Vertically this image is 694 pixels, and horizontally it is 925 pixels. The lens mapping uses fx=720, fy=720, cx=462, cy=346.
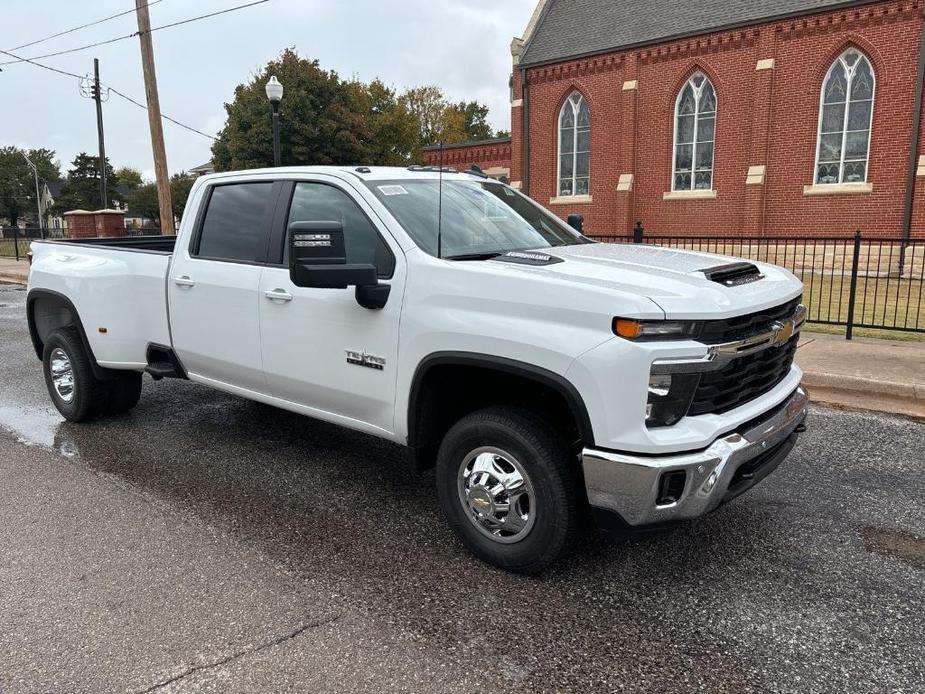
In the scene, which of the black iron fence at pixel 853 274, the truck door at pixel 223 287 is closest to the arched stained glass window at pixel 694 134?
the black iron fence at pixel 853 274

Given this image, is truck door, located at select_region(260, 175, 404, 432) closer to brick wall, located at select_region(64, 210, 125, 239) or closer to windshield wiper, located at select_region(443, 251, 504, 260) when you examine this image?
windshield wiper, located at select_region(443, 251, 504, 260)

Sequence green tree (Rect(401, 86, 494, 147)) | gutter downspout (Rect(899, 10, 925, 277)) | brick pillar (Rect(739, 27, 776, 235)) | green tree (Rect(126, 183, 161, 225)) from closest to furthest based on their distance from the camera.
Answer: gutter downspout (Rect(899, 10, 925, 277)) < brick pillar (Rect(739, 27, 776, 235)) < green tree (Rect(401, 86, 494, 147)) < green tree (Rect(126, 183, 161, 225))

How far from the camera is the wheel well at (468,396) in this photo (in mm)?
3319

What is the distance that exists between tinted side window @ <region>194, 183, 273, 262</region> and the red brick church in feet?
63.3

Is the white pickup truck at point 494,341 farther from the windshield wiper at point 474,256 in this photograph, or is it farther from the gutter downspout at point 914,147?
the gutter downspout at point 914,147

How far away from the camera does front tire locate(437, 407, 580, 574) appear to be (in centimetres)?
320

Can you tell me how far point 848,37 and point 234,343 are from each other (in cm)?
2047

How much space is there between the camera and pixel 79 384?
5762mm

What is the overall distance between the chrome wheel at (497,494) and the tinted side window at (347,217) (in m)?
1.09

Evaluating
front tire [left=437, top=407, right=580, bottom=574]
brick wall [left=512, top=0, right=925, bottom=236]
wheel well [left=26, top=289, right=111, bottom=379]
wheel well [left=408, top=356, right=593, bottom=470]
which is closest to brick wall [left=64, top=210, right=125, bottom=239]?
brick wall [left=512, top=0, right=925, bottom=236]

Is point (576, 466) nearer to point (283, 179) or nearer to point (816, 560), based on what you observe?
point (816, 560)

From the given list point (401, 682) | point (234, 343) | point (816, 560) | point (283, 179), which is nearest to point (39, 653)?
point (401, 682)

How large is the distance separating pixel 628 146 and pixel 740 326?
21847mm

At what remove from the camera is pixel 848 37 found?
1920 cm
